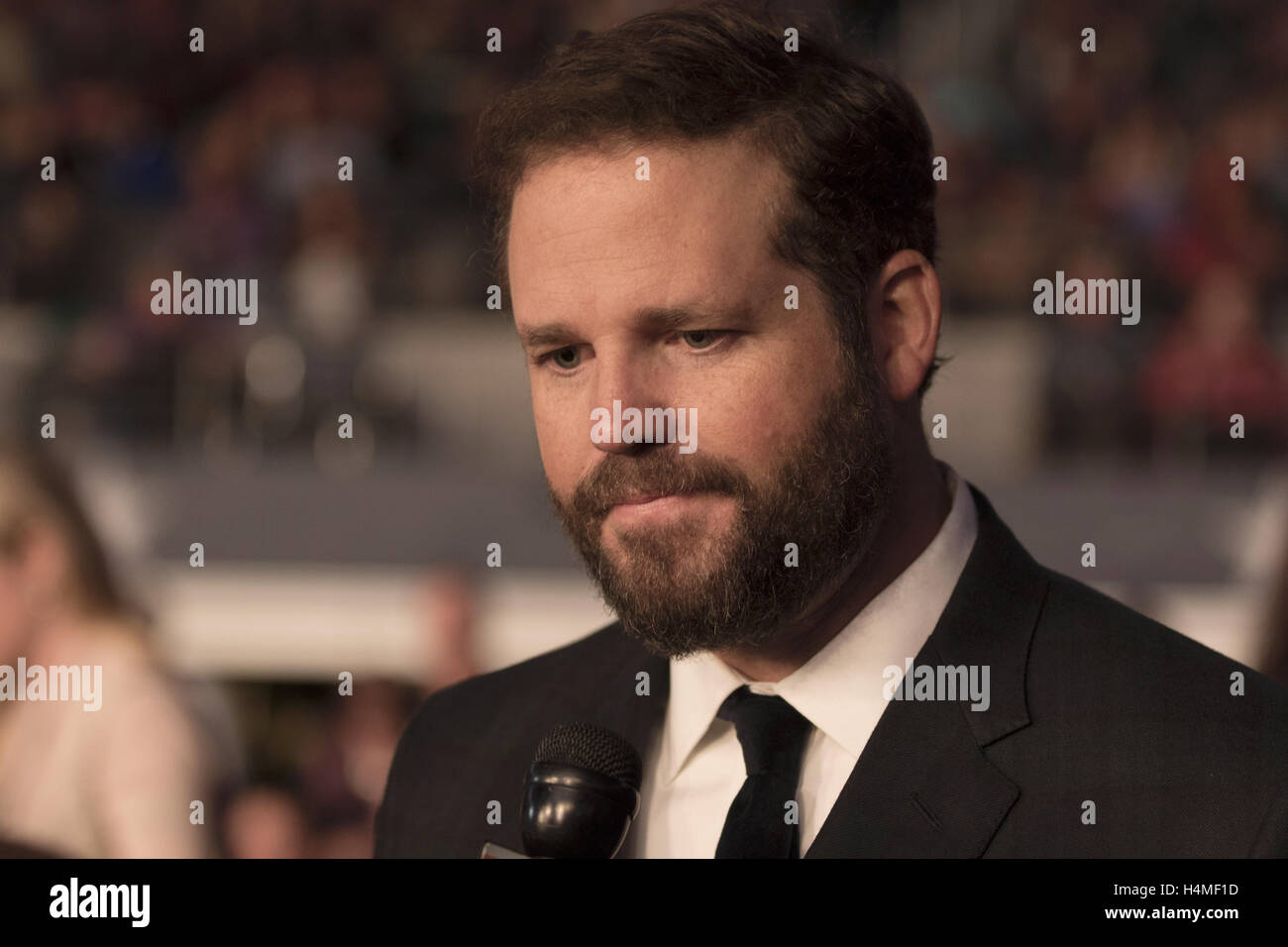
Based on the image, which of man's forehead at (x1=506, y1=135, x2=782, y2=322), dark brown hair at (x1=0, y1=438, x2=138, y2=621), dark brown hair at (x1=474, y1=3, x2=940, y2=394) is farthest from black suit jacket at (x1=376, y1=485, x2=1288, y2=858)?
dark brown hair at (x1=0, y1=438, x2=138, y2=621)

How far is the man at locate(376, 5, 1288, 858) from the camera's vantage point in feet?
4.35

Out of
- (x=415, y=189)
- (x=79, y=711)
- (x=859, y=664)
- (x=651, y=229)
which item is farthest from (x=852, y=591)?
(x=415, y=189)

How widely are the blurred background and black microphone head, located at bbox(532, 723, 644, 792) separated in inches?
97.3

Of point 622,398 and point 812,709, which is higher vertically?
point 622,398

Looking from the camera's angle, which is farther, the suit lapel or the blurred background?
the blurred background

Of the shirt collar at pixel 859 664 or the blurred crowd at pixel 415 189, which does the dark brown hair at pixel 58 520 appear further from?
the blurred crowd at pixel 415 189

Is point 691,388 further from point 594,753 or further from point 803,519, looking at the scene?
point 594,753

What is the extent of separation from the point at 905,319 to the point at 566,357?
348 mm

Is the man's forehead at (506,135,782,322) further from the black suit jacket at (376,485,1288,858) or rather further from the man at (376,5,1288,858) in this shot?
the black suit jacket at (376,485,1288,858)

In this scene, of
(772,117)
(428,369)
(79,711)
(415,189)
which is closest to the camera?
(772,117)

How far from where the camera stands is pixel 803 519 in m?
1.38

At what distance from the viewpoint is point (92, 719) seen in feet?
8.40
